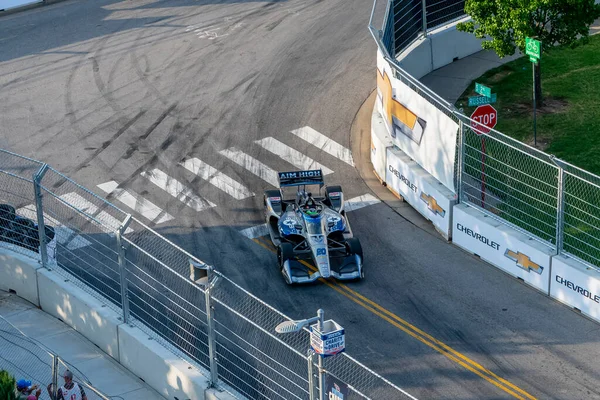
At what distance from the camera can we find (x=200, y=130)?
26797 millimetres

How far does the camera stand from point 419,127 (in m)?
21.8

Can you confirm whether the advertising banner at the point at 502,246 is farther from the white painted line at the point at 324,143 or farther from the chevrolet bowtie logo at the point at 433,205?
the white painted line at the point at 324,143

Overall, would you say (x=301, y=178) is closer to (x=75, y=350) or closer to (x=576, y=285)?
(x=576, y=285)

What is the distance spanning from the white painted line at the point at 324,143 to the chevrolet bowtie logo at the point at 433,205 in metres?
3.34

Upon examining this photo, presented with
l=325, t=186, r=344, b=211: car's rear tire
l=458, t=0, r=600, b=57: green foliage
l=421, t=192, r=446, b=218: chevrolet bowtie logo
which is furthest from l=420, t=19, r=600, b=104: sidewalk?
l=325, t=186, r=344, b=211: car's rear tire

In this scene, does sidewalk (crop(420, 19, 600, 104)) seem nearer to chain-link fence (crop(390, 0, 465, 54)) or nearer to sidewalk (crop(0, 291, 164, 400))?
chain-link fence (crop(390, 0, 465, 54))

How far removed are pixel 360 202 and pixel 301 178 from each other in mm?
2040

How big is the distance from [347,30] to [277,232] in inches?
526

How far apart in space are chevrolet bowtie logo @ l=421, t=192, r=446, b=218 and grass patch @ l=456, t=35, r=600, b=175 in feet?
13.3

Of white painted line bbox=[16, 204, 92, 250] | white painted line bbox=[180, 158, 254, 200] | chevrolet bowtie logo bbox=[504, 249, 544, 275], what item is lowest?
chevrolet bowtie logo bbox=[504, 249, 544, 275]

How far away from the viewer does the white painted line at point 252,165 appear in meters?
24.2

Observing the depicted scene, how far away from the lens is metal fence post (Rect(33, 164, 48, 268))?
52.7ft

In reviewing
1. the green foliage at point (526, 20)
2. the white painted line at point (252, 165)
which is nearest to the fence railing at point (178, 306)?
the white painted line at point (252, 165)

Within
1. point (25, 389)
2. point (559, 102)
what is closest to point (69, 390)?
point (25, 389)
